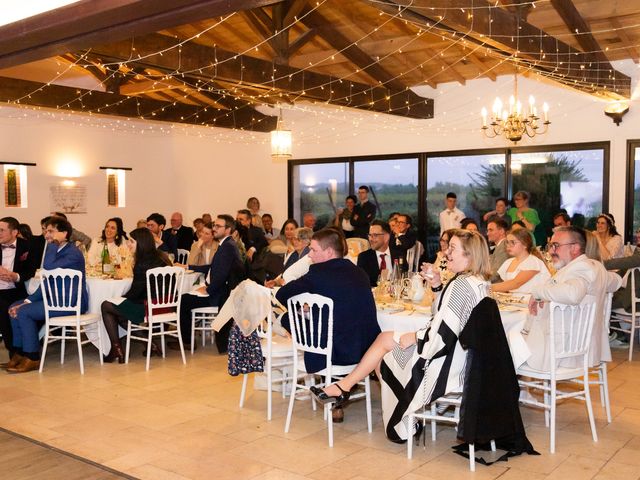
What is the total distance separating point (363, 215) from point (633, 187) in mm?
4017

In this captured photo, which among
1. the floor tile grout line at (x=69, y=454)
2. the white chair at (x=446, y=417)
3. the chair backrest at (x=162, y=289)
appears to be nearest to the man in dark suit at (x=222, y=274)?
the chair backrest at (x=162, y=289)

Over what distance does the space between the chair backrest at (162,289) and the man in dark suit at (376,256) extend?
1.67 m

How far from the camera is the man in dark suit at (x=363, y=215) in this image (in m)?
11.4

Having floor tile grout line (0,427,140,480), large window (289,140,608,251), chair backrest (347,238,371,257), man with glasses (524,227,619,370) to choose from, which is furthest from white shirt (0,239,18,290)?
large window (289,140,608,251)

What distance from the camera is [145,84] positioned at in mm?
10969

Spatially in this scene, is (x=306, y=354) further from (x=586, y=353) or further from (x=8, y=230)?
(x=8, y=230)

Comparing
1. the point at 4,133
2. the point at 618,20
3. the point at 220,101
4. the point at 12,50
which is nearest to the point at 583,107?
the point at 618,20

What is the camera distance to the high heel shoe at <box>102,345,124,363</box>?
6473 mm

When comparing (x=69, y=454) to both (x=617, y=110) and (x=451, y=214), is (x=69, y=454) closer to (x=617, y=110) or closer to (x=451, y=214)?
(x=451, y=214)

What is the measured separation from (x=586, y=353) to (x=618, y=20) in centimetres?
539

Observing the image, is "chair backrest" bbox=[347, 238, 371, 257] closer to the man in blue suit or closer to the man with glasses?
the man in blue suit

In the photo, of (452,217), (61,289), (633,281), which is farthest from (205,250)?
(452,217)

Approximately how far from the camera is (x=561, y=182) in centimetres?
1022

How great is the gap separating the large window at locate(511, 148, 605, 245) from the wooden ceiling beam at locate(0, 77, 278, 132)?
4.63 meters
